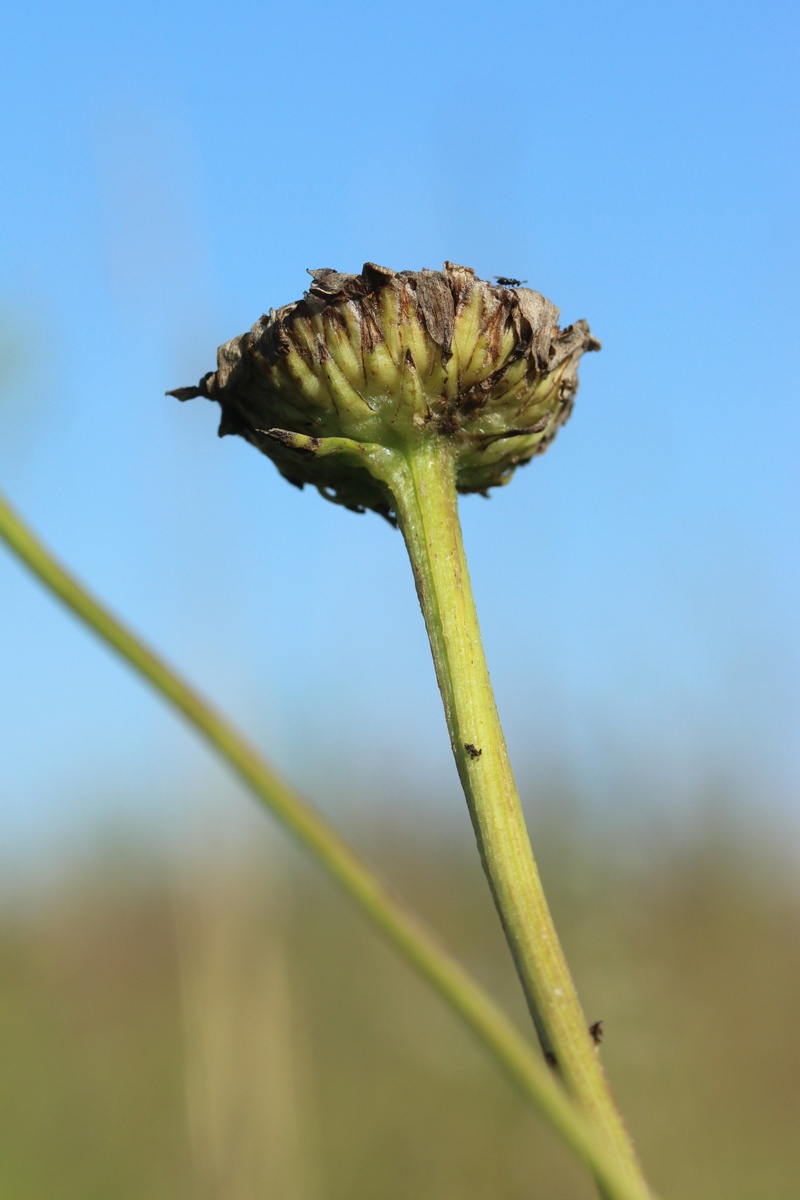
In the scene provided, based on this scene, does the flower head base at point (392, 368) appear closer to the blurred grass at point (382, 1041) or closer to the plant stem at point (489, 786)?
the plant stem at point (489, 786)

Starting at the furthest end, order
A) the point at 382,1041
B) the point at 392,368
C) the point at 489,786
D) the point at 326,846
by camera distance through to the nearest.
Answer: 1. the point at 382,1041
2. the point at 392,368
3. the point at 489,786
4. the point at 326,846

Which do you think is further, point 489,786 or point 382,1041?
point 382,1041

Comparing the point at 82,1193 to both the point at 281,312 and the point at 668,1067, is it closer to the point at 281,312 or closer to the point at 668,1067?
the point at 668,1067

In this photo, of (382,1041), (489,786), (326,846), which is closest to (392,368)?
(489,786)

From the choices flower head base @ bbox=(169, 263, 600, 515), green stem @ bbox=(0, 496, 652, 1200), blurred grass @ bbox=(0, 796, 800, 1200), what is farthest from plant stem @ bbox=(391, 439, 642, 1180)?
blurred grass @ bbox=(0, 796, 800, 1200)

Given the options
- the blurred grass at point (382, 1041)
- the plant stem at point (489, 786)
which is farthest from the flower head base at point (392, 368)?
the blurred grass at point (382, 1041)

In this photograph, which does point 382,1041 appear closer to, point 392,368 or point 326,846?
point 392,368
